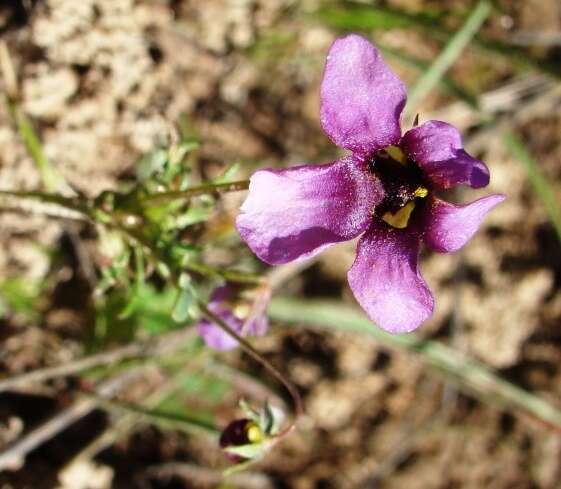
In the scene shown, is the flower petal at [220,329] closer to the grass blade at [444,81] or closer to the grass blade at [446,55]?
the grass blade at [446,55]

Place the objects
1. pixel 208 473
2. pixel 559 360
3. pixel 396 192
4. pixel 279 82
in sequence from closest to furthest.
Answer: pixel 396 192 < pixel 208 473 < pixel 279 82 < pixel 559 360

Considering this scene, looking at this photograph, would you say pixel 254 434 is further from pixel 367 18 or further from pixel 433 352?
pixel 367 18

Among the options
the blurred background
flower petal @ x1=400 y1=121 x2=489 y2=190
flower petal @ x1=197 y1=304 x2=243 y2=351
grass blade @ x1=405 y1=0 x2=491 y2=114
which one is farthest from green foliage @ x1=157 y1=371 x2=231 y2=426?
flower petal @ x1=400 y1=121 x2=489 y2=190

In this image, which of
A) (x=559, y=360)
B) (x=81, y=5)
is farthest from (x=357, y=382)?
(x=81, y=5)

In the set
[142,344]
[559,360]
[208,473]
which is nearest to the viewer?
[142,344]

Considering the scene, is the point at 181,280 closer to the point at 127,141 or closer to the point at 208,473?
the point at 127,141

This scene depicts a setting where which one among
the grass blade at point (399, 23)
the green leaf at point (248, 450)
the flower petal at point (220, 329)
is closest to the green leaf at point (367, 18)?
the grass blade at point (399, 23)

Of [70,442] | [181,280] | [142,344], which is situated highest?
[181,280]

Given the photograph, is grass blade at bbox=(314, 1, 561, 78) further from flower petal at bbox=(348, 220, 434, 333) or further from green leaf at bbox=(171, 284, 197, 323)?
green leaf at bbox=(171, 284, 197, 323)
